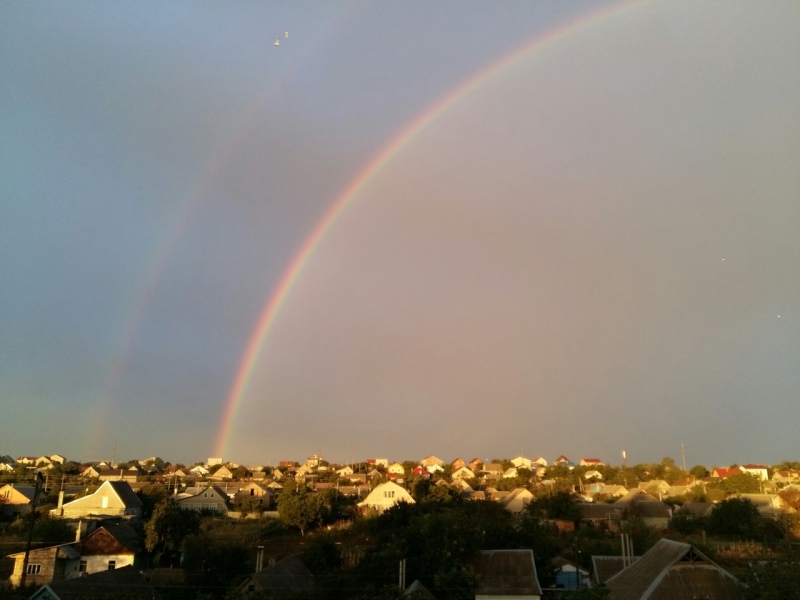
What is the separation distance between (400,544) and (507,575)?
4.10 m

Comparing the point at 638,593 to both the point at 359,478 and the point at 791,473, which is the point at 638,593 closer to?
the point at 359,478

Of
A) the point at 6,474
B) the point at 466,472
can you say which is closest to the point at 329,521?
the point at 466,472

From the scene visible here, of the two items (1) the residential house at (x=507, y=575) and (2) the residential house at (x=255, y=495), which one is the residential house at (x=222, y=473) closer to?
(2) the residential house at (x=255, y=495)

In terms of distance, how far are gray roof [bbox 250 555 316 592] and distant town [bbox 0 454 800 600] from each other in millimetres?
56

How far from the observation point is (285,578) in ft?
70.9

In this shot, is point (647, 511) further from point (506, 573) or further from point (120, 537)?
point (120, 537)

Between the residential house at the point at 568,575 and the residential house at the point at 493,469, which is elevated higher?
the residential house at the point at 493,469

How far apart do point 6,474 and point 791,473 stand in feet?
325

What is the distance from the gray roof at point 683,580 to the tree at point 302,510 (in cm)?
2854

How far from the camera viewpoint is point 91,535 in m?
30.7

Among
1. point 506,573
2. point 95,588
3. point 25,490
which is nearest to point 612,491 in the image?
point 506,573

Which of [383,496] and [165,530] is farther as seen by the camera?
[383,496]

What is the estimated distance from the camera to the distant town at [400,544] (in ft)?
63.6

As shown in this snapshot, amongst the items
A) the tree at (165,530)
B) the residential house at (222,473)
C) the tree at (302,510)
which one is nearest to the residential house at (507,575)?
the tree at (165,530)
